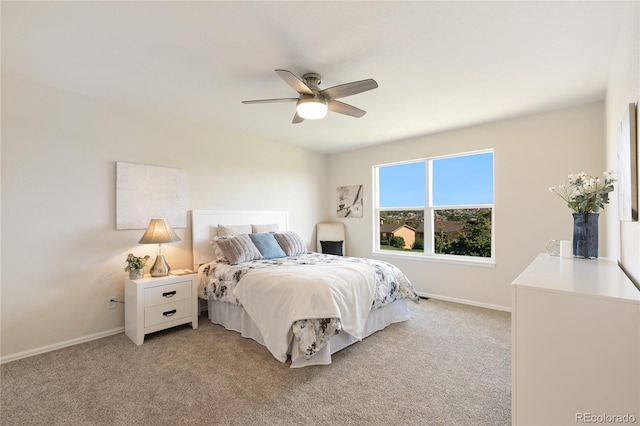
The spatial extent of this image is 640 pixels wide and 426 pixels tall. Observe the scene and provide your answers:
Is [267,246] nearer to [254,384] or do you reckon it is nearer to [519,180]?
[254,384]

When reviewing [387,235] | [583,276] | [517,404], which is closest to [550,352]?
[517,404]

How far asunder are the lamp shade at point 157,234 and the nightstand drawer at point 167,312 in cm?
66

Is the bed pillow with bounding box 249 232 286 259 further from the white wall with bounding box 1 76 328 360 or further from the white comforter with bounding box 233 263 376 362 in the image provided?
the white wall with bounding box 1 76 328 360

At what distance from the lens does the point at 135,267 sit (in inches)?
115

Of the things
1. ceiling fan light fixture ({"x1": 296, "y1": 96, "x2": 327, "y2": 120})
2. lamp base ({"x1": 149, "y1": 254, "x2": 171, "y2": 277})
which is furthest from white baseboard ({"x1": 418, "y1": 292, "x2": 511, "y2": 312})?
lamp base ({"x1": 149, "y1": 254, "x2": 171, "y2": 277})

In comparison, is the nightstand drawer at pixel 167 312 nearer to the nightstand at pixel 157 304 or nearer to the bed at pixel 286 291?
the nightstand at pixel 157 304

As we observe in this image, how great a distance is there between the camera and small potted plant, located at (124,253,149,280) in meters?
2.91

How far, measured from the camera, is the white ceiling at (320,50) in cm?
173

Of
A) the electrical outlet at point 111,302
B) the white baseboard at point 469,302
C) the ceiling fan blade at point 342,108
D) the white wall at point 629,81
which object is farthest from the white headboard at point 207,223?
the white wall at point 629,81

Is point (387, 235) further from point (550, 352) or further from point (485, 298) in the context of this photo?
point (550, 352)

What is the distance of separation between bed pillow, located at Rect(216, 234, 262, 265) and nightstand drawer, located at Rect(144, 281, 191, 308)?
0.50 m

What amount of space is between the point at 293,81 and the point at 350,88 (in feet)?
1.45

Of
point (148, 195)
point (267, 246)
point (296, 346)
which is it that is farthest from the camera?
point (267, 246)

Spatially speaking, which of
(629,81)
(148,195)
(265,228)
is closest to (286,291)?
(265,228)
